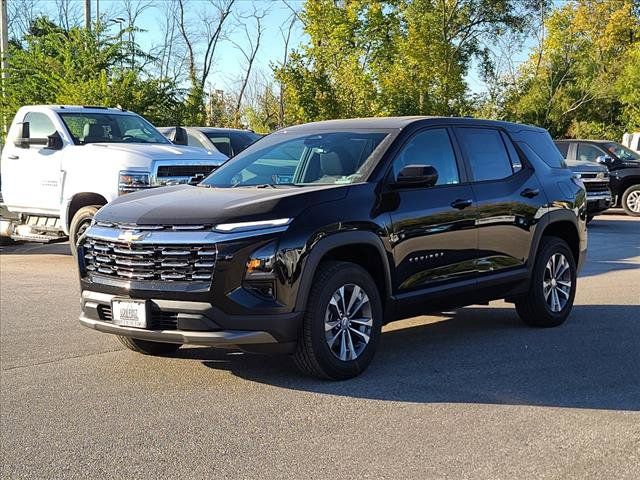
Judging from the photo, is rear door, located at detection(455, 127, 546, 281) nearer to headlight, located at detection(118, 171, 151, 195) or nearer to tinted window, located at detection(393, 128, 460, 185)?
tinted window, located at detection(393, 128, 460, 185)

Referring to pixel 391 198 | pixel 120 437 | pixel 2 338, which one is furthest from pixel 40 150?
pixel 120 437

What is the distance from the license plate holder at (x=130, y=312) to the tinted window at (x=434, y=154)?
7.24ft

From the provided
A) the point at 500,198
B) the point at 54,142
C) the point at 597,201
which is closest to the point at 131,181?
the point at 54,142

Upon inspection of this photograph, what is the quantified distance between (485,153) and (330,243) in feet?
7.69

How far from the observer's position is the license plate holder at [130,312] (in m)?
5.74

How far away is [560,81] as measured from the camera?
4138 centimetres

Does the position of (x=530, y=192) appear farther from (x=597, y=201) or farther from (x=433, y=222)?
(x=597, y=201)

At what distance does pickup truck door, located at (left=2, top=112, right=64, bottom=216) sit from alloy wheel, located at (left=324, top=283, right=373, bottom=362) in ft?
22.4

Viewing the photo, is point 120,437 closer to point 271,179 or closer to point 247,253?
point 247,253

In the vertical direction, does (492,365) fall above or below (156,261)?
below

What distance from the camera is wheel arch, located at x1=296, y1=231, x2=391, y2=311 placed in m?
5.73

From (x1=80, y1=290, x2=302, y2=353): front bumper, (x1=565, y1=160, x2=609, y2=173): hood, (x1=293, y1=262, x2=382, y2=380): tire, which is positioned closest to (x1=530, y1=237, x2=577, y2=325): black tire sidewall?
(x1=293, y1=262, x2=382, y2=380): tire

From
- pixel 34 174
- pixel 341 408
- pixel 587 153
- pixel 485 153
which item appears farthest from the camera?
pixel 587 153

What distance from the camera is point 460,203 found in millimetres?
6984
